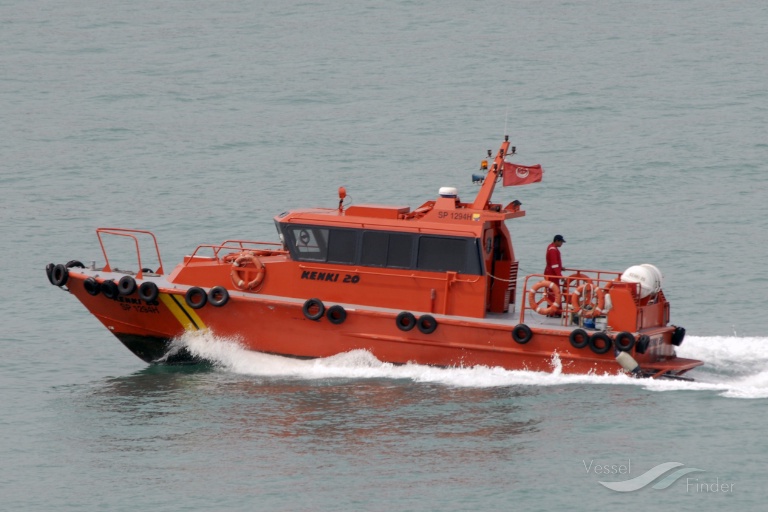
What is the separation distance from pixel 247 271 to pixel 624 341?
5548 millimetres

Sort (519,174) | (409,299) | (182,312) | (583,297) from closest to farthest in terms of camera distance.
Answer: (583,297) → (409,299) → (519,174) → (182,312)

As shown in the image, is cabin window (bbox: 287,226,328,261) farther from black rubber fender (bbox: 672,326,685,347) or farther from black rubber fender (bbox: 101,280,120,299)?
black rubber fender (bbox: 672,326,685,347)

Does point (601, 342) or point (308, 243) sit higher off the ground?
point (308, 243)

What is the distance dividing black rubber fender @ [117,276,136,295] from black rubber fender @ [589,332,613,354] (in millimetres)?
6666

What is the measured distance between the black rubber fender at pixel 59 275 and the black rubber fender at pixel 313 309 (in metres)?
3.72

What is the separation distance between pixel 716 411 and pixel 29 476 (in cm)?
882

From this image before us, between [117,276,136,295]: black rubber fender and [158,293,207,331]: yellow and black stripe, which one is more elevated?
[117,276,136,295]: black rubber fender

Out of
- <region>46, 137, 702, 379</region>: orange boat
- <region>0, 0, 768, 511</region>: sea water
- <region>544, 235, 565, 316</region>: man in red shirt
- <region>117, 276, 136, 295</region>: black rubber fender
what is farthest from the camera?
<region>117, 276, 136, 295</region>: black rubber fender

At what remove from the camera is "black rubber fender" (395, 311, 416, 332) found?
1869cm

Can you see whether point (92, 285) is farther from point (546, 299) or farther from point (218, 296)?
point (546, 299)

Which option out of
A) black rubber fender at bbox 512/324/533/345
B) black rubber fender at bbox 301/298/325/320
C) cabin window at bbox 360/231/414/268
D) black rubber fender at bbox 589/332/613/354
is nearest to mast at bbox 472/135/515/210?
cabin window at bbox 360/231/414/268

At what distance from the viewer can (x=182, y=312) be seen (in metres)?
19.5

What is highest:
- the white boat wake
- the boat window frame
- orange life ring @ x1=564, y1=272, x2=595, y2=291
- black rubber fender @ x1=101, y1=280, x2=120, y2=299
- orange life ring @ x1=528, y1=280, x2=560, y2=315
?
the boat window frame

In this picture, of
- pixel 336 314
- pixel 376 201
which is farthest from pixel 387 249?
pixel 376 201
